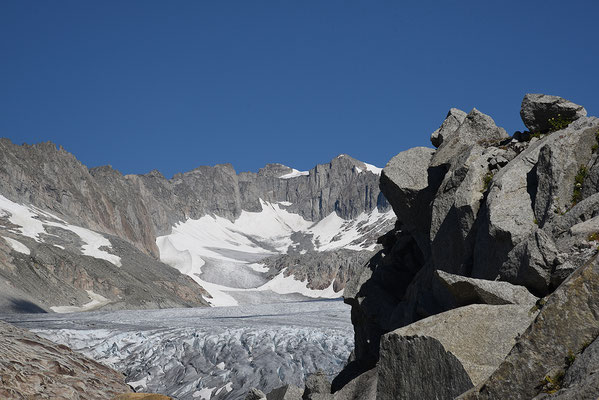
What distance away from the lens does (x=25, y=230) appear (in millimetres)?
116688

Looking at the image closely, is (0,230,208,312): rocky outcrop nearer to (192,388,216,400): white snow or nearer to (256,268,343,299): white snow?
(192,388,216,400): white snow

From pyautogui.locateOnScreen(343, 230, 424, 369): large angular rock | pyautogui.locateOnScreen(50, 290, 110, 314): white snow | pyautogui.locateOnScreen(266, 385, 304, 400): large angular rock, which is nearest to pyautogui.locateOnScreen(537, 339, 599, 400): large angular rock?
pyautogui.locateOnScreen(343, 230, 424, 369): large angular rock

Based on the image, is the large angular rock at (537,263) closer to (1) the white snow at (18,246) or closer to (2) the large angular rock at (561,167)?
(2) the large angular rock at (561,167)

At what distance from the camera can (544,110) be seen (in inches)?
591

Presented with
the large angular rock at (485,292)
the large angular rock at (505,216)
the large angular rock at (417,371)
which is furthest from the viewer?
the large angular rock at (505,216)

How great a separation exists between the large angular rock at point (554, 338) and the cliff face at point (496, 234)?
0.5 inches

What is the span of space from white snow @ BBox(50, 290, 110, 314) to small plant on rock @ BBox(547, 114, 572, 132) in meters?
85.0

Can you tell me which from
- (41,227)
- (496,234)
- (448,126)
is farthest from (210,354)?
(41,227)

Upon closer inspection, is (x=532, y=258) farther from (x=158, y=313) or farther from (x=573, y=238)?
(x=158, y=313)

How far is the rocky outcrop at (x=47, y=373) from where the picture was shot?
2267 cm

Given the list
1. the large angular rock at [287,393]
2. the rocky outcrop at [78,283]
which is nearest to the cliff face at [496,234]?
the large angular rock at [287,393]

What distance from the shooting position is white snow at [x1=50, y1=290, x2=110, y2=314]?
89262mm

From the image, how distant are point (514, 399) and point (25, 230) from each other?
401ft

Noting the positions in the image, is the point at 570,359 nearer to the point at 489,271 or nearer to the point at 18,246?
the point at 489,271
